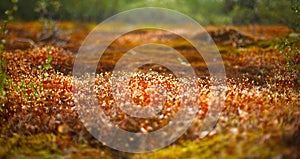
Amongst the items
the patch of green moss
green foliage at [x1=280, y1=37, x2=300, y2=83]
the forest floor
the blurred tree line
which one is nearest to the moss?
the forest floor

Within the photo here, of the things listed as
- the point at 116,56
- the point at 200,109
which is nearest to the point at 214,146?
the point at 200,109

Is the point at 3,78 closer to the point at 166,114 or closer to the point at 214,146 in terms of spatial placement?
the point at 166,114

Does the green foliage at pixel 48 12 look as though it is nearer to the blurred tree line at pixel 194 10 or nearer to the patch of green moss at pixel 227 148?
the blurred tree line at pixel 194 10

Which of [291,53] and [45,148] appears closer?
[45,148]

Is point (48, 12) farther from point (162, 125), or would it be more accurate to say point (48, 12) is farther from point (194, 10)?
point (194, 10)

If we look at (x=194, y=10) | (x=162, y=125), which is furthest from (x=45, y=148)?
(x=194, y=10)

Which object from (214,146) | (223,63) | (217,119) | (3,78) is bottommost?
(214,146)

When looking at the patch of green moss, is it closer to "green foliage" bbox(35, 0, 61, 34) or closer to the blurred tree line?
the blurred tree line

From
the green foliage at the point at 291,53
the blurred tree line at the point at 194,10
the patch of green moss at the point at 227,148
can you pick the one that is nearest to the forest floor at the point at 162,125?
the patch of green moss at the point at 227,148
